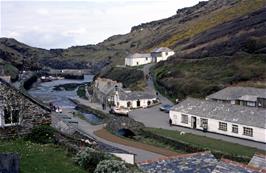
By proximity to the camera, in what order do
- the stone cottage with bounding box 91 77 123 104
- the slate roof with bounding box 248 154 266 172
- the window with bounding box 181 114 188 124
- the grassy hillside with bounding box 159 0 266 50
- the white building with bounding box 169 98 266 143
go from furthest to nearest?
1. the grassy hillside with bounding box 159 0 266 50
2. the stone cottage with bounding box 91 77 123 104
3. the window with bounding box 181 114 188 124
4. the white building with bounding box 169 98 266 143
5. the slate roof with bounding box 248 154 266 172

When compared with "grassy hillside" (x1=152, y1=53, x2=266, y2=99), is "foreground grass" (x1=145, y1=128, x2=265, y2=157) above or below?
below

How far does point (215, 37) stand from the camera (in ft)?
398

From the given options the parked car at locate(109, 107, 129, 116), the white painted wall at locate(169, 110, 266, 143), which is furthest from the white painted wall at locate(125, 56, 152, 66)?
the white painted wall at locate(169, 110, 266, 143)

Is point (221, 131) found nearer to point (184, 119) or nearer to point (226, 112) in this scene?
point (226, 112)

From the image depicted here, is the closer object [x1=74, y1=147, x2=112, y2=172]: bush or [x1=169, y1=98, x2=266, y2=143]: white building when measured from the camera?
[x1=74, y1=147, x2=112, y2=172]: bush

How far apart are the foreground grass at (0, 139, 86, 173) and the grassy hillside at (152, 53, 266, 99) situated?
56.2m

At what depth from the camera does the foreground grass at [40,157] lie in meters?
17.2

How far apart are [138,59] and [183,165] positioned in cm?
11489

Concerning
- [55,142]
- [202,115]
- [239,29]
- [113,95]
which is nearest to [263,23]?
[239,29]

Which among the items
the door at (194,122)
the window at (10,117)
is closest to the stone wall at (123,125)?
the door at (194,122)

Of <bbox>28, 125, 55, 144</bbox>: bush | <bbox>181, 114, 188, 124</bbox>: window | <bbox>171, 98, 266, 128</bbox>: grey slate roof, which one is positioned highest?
<bbox>28, 125, 55, 144</bbox>: bush

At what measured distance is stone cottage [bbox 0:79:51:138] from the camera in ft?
77.4

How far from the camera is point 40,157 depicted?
1898 centimetres

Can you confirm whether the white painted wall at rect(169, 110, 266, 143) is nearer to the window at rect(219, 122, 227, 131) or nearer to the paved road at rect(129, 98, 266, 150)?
the window at rect(219, 122, 227, 131)
